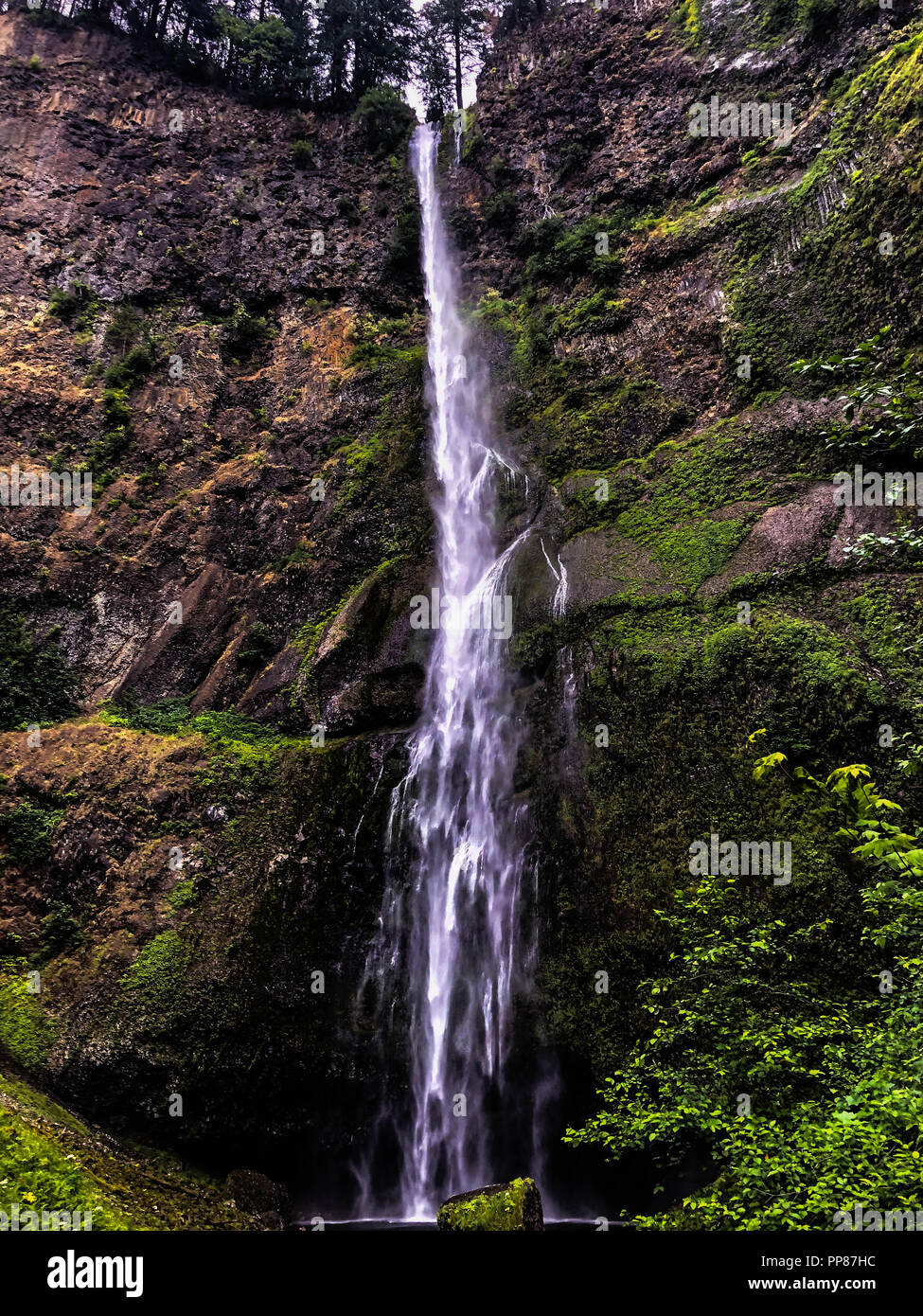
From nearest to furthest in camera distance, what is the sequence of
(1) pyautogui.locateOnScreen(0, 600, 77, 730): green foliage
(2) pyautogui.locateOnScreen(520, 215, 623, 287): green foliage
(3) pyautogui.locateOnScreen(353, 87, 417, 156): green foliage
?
(1) pyautogui.locateOnScreen(0, 600, 77, 730): green foliage < (2) pyautogui.locateOnScreen(520, 215, 623, 287): green foliage < (3) pyautogui.locateOnScreen(353, 87, 417, 156): green foliage

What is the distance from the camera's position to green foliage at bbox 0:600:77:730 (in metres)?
14.3

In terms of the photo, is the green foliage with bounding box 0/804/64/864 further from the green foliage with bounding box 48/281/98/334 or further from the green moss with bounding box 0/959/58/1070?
the green foliage with bounding box 48/281/98/334

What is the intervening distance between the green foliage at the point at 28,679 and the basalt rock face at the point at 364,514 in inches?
3.3

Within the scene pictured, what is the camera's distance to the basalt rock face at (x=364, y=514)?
10.1 metres

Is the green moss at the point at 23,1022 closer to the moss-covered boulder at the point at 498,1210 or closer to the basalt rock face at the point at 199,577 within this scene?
the basalt rock face at the point at 199,577

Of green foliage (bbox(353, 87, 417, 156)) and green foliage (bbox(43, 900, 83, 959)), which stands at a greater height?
green foliage (bbox(353, 87, 417, 156))

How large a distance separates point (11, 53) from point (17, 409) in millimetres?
13429

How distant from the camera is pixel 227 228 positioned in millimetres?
21203

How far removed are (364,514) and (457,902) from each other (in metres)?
8.95

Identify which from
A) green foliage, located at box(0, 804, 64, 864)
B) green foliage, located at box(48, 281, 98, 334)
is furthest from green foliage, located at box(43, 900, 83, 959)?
green foliage, located at box(48, 281, 98, 334)

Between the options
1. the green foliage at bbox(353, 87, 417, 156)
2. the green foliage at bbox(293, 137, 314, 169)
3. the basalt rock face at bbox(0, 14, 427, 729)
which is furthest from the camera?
the green foliage at bbox(353, 87, 417, 156)

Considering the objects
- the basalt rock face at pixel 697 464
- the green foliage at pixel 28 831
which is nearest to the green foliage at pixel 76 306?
the basalt rock face at pixel 697 464

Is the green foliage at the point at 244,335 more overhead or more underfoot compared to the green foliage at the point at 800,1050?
more overhead

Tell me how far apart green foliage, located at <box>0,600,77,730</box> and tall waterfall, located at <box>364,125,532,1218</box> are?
7.74 meters
